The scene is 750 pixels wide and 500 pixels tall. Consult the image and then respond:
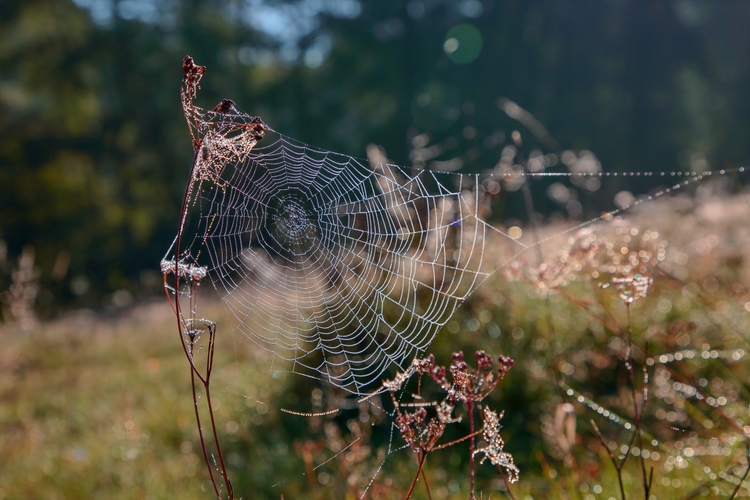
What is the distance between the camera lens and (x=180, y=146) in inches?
779

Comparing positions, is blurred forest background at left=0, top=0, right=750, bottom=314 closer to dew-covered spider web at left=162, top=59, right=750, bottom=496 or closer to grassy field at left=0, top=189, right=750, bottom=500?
grassy field at left=0, top=189, right=750, bottom=500

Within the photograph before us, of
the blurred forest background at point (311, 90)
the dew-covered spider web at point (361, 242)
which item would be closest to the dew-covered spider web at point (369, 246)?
the dew-covered spider web at point (361, 242)

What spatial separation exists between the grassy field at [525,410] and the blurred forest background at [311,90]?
10.7 meters

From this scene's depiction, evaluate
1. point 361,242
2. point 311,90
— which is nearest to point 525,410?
point 361,242

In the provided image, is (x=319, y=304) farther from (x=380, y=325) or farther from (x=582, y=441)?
(x=582, y=441)

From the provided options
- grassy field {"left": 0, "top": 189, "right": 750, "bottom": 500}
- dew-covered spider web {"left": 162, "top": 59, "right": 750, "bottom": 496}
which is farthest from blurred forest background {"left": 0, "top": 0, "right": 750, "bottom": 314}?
dew-covered spider web {"left": 162, "top": 59, "right": 750, "bottom": 496}

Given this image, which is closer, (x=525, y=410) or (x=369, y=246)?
(x=525, y=410)

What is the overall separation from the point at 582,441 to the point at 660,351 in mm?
1030

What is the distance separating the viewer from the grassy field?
8.09ft

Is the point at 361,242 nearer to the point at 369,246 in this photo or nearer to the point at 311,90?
the point at 369,246

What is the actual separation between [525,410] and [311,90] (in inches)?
794

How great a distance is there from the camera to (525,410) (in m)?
3.91

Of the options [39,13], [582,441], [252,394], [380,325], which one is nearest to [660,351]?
[582,441]

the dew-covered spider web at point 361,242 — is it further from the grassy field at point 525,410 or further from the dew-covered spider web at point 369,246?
the grassy field at point 525,410
